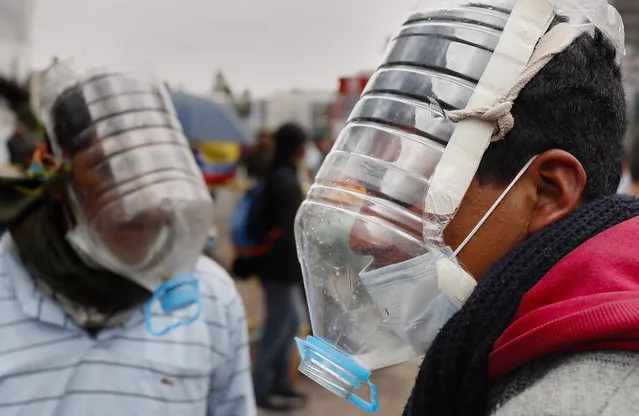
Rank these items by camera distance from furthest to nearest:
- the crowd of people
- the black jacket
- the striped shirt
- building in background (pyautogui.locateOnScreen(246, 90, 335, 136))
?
building in background (pyautogui.locateOnScreen(246, 90, 335, 136)) → the black jacket → the striped shirt → the crowd of people

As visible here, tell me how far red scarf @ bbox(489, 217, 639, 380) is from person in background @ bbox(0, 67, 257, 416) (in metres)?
1.23

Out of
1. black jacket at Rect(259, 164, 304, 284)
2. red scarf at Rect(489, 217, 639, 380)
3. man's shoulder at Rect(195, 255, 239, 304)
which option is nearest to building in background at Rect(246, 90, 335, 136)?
black jacket at Rect(259, 164, 304, 284)

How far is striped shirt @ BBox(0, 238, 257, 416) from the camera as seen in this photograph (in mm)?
1802

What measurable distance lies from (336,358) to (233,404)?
106 centimetres

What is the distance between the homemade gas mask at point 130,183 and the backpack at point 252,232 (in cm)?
310

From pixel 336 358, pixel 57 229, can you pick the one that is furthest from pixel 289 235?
pixel 336 358

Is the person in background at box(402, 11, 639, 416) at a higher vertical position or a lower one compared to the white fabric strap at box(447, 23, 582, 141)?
lower

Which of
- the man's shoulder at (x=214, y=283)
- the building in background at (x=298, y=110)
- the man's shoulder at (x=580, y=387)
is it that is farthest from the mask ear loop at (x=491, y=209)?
the building in background at (x=298, y=110)

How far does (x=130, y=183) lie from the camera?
194 cm

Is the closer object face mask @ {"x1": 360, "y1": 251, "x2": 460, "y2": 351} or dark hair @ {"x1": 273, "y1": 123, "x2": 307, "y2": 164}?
face mask @ {"x1": 360, "y1": 251, "x2": 460, "y2": 351}

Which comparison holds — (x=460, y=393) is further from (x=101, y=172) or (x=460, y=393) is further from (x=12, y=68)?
(x=12, y=68)

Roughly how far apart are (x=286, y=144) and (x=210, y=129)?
3311 mm

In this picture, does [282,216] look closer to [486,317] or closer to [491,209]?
[491,209]

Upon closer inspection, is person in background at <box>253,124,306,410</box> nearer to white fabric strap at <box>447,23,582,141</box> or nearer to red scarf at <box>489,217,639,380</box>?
white fabric strap at <box>447,23,582,141</box>
